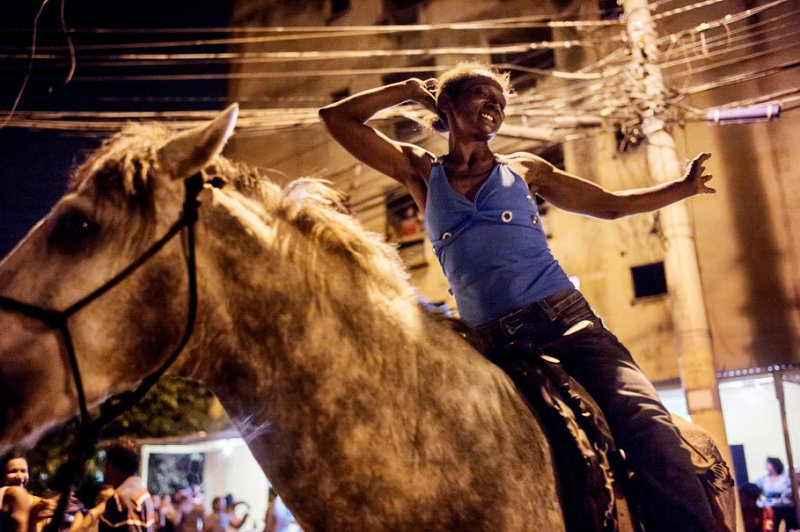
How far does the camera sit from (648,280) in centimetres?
1591

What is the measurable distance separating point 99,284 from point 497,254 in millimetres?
1450

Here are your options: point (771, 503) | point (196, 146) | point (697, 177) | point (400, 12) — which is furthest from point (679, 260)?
point (400, 12)

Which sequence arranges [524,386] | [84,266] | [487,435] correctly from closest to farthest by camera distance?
[84,266] → [487,435] → [524,386]

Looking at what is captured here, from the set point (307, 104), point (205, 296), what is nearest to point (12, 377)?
point (205, 296)

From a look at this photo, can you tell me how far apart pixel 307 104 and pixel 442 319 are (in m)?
23.4

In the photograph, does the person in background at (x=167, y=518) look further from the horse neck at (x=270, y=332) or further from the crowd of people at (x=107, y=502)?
the horse neck at (x=270, y=332)

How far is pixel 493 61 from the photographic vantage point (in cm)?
1972

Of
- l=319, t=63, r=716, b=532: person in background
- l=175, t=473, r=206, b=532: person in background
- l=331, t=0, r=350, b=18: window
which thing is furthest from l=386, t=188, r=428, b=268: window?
l=319, t=63, r=716, b=532: person in background

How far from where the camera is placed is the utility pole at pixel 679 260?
9336 millimetres

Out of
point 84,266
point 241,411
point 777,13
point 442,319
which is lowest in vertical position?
point 241,411

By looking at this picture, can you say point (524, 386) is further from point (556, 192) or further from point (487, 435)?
point (556, 192)

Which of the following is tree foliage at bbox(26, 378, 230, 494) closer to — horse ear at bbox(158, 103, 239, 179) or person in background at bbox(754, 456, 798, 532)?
person in background at bbox(754, 456, 798, 532)

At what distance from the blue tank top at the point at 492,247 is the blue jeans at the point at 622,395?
0.07 metres

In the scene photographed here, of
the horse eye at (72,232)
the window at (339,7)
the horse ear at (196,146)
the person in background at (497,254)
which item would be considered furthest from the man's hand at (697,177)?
the window at (339,7)
